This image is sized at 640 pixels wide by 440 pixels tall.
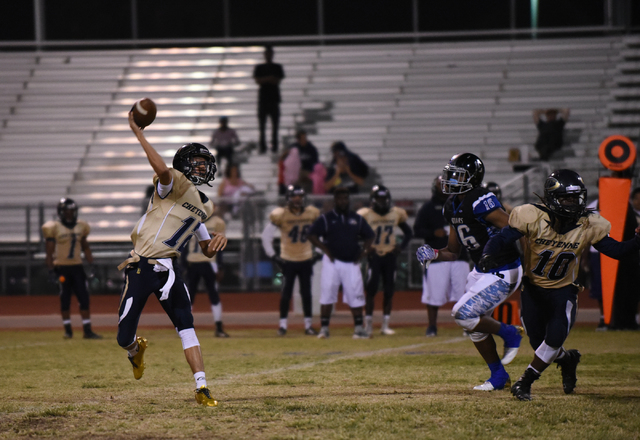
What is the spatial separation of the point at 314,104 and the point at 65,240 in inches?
443

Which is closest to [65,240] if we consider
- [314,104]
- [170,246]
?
[170,246]

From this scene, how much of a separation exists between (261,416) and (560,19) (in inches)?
778

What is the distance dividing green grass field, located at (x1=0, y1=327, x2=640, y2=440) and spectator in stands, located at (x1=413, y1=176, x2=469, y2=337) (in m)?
0.86

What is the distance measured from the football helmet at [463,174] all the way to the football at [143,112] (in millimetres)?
2311

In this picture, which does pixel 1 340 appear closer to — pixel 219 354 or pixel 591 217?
pixel 219 354

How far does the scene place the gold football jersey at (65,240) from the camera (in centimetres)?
1116

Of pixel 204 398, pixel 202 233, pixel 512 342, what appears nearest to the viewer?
pixel 204 398

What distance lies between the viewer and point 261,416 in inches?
209

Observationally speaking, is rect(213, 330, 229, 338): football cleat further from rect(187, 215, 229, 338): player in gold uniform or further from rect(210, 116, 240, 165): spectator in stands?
rect(210, 116, 240, 165): spectator in stands

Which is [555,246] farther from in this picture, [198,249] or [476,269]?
[198,249]

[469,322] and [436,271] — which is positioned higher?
[469,322]

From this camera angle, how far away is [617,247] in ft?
19.0

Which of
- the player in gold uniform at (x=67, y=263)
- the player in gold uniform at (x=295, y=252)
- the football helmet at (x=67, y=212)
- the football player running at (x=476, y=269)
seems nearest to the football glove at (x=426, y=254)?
the football player running at (x=476, y=269)

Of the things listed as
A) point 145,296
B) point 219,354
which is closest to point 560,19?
point 219,354
